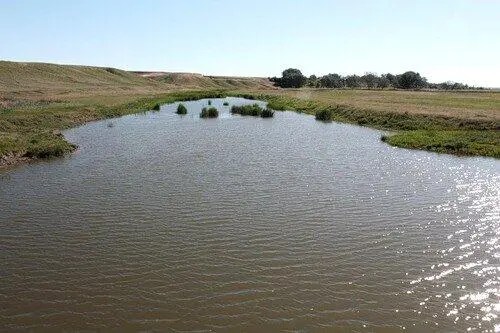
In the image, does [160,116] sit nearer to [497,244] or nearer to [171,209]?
[171,209]

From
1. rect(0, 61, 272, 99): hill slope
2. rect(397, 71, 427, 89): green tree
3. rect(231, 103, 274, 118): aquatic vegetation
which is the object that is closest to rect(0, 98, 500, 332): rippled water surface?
rect(231, 103, 274, 118): aquatic vegetation

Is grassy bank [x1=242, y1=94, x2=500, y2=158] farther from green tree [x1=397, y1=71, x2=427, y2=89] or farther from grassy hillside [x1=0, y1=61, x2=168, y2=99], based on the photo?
green tree [x1=397, y1=71, x2=427, y2=89]

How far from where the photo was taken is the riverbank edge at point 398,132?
3281 cm

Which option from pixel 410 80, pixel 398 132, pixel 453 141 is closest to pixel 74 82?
pixel 398 132

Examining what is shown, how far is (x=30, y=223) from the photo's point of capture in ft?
61.4

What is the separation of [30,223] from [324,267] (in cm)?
1218

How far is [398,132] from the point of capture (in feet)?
154

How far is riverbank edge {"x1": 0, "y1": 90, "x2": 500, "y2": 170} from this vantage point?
108ft

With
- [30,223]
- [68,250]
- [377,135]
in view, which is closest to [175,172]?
[30,223]

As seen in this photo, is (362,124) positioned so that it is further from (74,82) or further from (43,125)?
(74,82)

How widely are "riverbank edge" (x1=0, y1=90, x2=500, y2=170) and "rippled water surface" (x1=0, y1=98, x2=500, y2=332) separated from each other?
2.35 metres

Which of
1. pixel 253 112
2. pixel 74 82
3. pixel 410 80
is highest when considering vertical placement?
pixel 410 80

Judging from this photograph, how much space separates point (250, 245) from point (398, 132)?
1371 inches

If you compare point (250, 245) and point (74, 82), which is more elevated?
point (74, 82)
